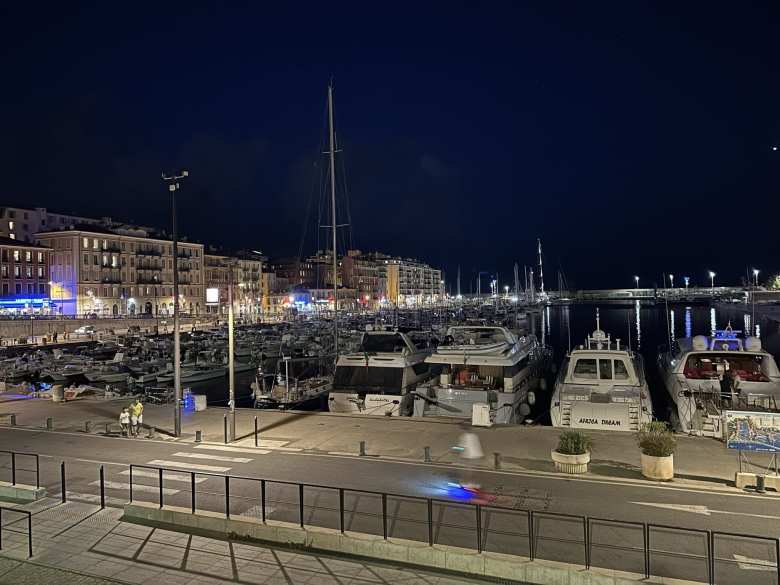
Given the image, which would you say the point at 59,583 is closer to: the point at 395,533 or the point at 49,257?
the point at 395,533

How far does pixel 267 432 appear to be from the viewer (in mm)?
19281

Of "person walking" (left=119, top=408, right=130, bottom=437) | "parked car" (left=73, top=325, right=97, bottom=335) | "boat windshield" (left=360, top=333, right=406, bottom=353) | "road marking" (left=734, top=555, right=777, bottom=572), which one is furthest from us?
"parked car" (left=73, top=325, right=97, bottom=335)

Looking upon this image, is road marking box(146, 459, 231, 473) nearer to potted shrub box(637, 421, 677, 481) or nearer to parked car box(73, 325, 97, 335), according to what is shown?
potted shrub box(637, 421, 677, 481)

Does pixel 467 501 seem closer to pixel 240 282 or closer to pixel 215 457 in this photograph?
pixel 215 457

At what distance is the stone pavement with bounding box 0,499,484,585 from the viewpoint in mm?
8875

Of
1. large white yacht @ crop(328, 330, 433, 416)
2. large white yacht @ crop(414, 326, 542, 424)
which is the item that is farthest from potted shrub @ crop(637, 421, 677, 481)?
large white yacht @ crop(328, 330, 433, 416)

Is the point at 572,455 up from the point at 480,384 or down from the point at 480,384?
up

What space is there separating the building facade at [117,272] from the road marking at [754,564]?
9926 centimetres

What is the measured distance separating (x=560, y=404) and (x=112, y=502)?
1451cm

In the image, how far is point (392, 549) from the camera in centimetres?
935

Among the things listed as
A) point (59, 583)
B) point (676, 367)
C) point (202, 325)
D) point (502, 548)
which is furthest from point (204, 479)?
point (202, 325)

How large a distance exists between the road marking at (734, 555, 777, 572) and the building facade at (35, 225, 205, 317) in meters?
99.3

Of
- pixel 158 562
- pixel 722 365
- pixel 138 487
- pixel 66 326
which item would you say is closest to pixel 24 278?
pixel 66 326

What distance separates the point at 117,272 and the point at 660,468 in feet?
349
